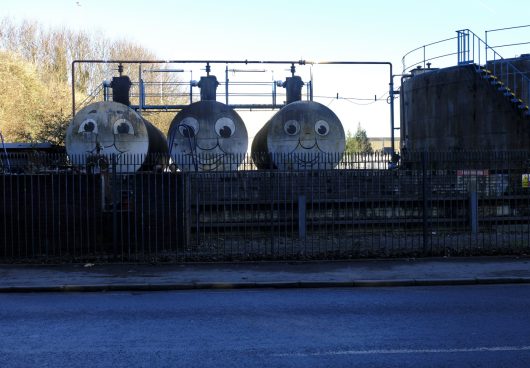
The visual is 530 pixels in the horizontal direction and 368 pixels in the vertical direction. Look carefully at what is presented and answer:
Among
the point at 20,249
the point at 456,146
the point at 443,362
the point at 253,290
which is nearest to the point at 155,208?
the point at 20,249

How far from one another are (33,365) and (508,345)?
16.3ft

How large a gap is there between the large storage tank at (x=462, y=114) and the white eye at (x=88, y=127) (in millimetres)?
12291

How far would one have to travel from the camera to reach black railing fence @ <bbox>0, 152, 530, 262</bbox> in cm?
1323

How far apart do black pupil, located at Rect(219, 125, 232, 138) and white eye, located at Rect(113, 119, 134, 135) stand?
114 inches

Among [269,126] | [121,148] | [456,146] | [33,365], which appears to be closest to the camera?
[33,365]

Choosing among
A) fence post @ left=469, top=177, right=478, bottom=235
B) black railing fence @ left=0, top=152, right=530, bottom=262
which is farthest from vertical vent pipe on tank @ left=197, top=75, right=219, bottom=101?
fence post @ left=469, top=177, right=478, bottom=235

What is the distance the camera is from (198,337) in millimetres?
6789

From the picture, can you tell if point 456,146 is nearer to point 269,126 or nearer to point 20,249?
point 269,126

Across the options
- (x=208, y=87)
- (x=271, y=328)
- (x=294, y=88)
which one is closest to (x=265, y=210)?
(x=271, y=328)

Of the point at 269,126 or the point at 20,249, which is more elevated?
the point at 269,126

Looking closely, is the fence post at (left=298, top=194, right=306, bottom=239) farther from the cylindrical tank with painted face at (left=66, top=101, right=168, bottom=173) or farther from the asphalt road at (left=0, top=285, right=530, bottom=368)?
the cylindrical tank with painted face at (left=66, top=101, right=168, bottom=173)

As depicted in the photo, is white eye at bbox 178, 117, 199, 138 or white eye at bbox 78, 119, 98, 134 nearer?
white eye at bbox 78, 119, 98, 134

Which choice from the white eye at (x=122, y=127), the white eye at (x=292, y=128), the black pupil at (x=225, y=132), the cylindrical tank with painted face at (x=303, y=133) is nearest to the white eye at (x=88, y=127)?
the white eye at (x=122, y=127)

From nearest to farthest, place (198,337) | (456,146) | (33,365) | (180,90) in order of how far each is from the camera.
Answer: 1. (33,365)
2. (198,337)
3. (456,146)
4. (180,90)
